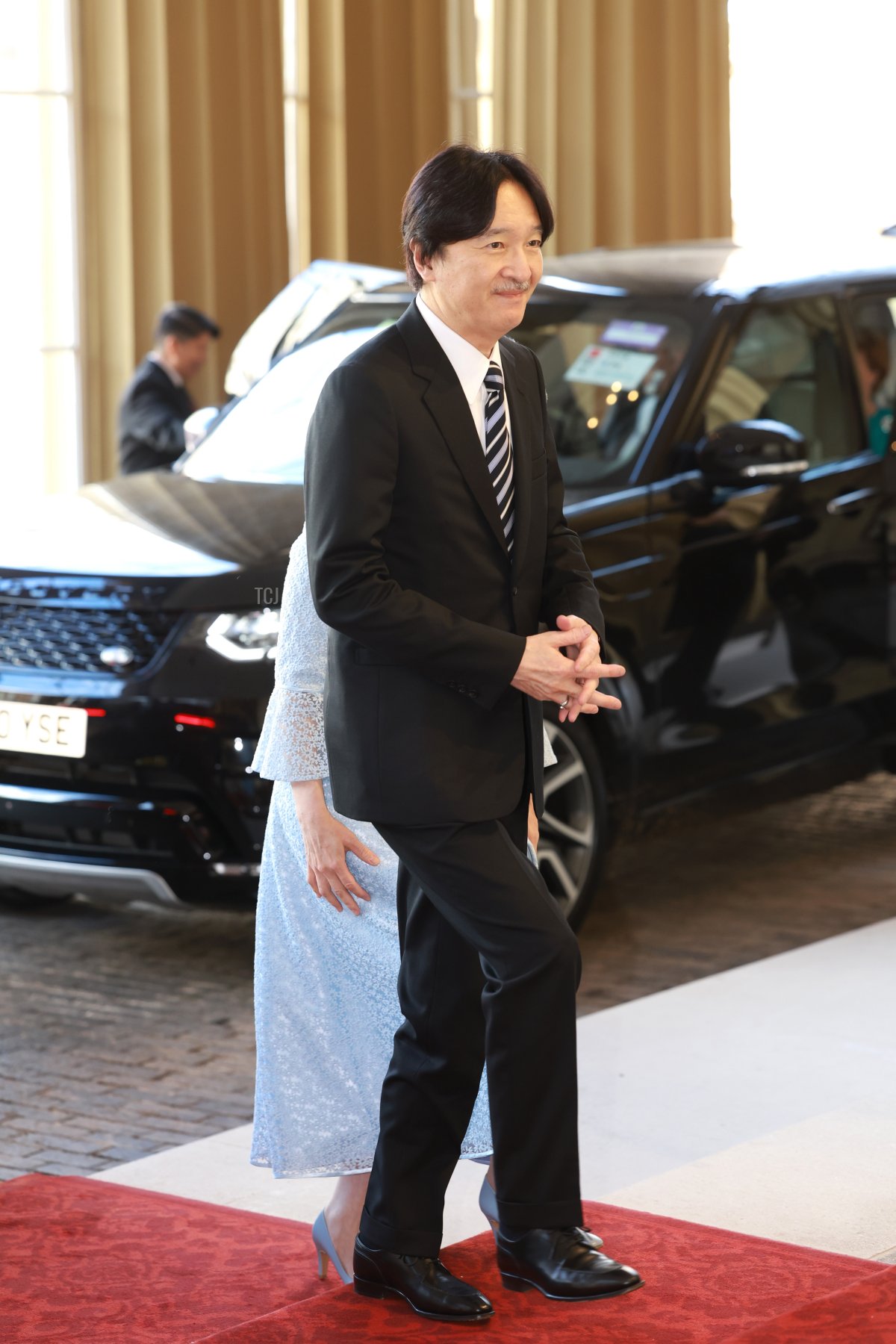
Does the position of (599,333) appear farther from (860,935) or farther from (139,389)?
(139,389)

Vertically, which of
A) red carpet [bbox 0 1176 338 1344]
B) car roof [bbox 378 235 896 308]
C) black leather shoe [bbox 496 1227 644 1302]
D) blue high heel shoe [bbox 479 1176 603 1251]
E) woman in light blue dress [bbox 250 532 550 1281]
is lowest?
red carpet [bbox 0 1176 338 1344]

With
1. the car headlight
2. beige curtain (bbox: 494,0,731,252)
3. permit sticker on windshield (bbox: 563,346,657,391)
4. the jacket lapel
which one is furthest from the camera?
beige curtain (bbox: 494,0,731,252)

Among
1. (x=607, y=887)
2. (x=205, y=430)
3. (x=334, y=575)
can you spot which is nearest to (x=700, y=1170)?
(x=334, y=575)

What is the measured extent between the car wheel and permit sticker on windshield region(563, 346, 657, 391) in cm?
102

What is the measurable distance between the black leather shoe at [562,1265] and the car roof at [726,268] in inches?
141

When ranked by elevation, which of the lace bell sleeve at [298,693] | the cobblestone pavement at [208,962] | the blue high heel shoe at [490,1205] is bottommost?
the cobblestone pavement at [208,962]

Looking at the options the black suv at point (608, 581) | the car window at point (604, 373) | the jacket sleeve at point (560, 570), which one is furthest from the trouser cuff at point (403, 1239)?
the car window at point (604, 373)

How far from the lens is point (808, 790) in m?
6.14

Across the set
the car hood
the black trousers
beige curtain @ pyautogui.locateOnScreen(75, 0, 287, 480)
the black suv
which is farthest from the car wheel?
beige curtain @ pyautogui.locateOnScreen(75, 0, 287, 480)

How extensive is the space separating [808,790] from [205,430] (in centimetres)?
215

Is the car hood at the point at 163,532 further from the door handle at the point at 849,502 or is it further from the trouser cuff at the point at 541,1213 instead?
the trouser cuff at the point at 541,1213

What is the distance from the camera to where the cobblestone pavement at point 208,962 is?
4.21 meters

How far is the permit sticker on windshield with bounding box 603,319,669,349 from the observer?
18.4ft

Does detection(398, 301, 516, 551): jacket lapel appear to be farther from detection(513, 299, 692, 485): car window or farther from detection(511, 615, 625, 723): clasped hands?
detection(513, 299, 692, 485): car window
